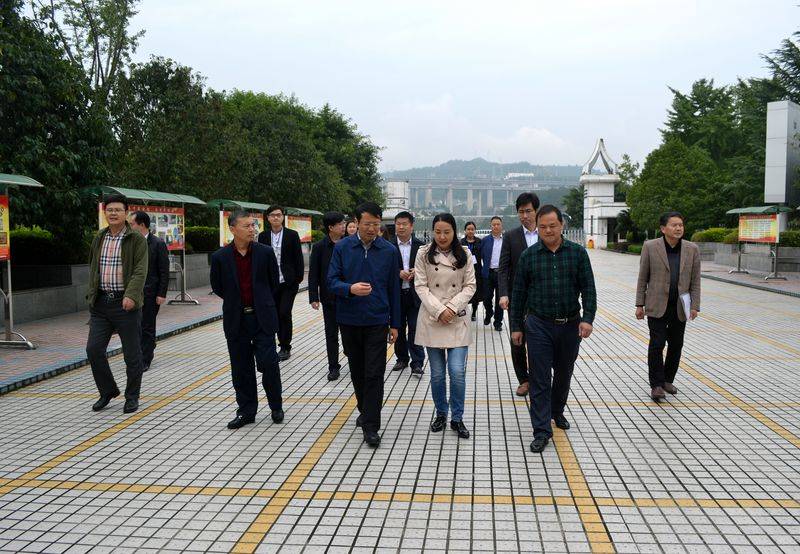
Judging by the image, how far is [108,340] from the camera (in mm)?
6410

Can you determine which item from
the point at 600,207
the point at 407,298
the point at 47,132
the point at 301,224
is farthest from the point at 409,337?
the point at 600,207

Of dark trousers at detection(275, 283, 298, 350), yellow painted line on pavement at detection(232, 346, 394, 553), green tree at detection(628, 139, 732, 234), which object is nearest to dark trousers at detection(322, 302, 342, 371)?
dark trousers at detection(275, 283, 298, 350)

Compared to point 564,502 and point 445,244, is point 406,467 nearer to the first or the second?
point 564,502

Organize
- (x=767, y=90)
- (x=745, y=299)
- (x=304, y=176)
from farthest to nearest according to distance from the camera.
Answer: (x=767, y=90) → (x=304, y=176) → (x=745, y=299)

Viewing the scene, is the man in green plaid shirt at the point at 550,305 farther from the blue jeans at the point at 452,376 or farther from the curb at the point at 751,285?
the curb at the point at 751,285

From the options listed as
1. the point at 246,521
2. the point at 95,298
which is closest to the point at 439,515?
the point at 246,521

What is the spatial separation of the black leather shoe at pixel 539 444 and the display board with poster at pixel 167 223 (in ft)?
36.0

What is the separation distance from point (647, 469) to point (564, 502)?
2.91 ft

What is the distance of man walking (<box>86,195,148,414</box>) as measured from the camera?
20.7ft

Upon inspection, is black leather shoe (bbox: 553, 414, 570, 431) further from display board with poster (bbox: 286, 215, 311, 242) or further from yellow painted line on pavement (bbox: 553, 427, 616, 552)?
display board with poster (bbox: 286, 215, 311, 242)

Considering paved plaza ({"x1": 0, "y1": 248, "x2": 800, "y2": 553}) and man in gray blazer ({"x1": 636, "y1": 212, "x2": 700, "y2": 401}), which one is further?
man in gray blazer ({"x1": 636, "y1": 212, "x2": 700, "y2": 401})

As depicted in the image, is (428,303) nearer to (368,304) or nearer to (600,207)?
(368,304)

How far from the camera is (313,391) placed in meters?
7.18

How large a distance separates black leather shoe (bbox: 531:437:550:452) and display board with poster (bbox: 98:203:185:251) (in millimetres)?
10963
